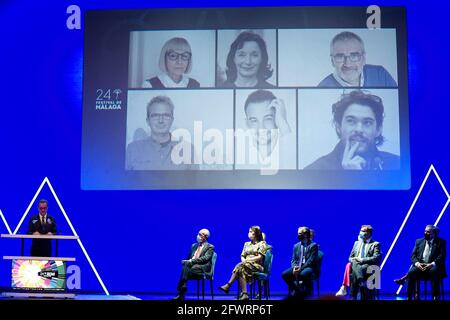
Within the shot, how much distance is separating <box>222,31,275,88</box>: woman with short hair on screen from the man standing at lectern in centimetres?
231

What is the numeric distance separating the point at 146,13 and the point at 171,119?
4.00ft

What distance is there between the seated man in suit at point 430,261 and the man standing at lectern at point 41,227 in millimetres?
3635

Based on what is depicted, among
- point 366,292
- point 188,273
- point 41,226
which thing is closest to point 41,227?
point 41,226

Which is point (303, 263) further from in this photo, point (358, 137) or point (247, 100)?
point (247, 100)

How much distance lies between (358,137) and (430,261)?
157 centimetres

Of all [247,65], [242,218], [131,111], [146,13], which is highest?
[146,13]

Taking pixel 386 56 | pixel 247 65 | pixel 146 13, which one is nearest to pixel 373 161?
pixel 386 56

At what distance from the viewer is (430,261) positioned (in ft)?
23.5

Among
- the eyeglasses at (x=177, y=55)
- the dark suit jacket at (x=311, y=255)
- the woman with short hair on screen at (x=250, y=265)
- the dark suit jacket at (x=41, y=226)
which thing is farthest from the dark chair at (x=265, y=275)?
the eyeglasses at (x=177, y=55)

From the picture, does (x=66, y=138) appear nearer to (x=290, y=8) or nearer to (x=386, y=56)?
(x=290, y=8)

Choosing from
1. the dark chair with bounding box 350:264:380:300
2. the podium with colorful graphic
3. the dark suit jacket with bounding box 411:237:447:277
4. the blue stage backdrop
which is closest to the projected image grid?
the blue stage backdrop

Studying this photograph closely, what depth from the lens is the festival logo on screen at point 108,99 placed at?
829 cm

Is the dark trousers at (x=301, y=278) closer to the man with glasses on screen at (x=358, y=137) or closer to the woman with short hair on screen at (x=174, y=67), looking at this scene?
the man with glasses on screen at (x=358, y=137)

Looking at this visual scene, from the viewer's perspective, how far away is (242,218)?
8.32 meters
